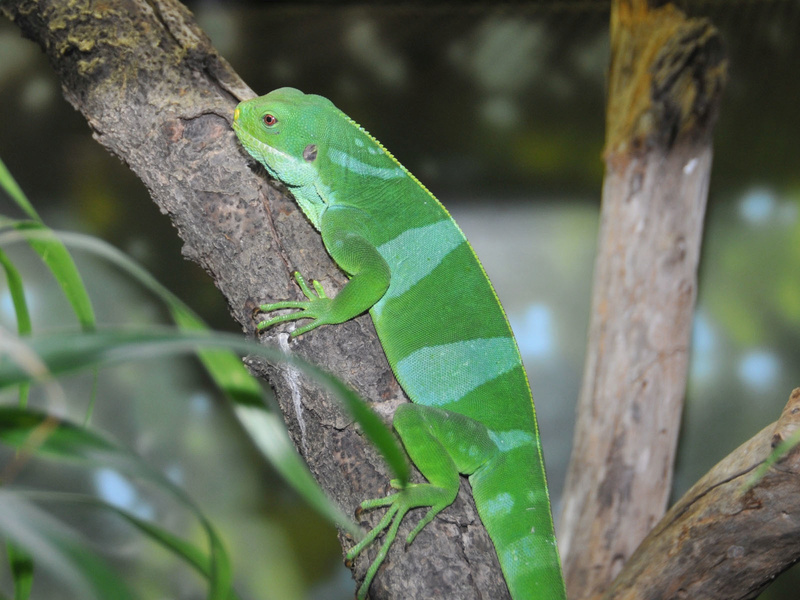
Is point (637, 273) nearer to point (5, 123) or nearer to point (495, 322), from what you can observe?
point (495, 322)

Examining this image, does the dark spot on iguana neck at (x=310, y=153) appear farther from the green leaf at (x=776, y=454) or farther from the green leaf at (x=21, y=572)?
the green leaf at (x=776, y=454)

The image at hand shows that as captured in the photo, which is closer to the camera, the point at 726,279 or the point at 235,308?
the point at 235,308

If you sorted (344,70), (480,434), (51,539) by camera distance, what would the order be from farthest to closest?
(344,70), (480,434), (51,539)

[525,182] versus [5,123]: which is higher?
[5,123]

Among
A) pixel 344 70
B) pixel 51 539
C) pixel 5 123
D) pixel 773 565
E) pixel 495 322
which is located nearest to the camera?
pixel 51 539

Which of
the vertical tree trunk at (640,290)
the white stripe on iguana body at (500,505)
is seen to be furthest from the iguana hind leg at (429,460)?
the vertical tree trunk at (640,290)

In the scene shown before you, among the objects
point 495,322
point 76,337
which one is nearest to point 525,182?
point 495,322

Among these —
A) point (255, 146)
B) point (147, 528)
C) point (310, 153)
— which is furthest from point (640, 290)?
point (147, 528)

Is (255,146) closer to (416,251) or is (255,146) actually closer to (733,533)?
(416,251)

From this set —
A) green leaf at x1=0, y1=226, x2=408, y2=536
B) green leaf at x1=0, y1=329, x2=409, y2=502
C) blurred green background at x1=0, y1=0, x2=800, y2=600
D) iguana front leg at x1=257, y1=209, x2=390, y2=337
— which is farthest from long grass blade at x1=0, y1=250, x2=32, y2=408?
blurred green background at x1=0, y1=0, x2=800, y2=600
